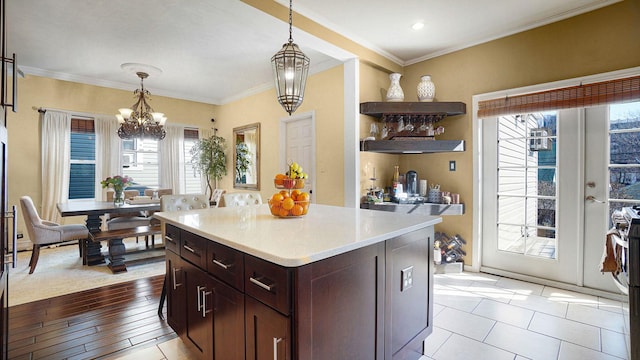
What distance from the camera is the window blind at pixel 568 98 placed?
261 cm

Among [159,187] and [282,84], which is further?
[159,187]

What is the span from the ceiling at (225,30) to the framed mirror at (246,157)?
1285 millimetres

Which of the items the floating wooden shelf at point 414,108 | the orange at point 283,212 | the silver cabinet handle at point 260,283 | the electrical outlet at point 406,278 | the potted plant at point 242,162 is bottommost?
the electrical outlet at point 406,278

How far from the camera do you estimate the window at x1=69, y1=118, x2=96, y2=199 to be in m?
5.04

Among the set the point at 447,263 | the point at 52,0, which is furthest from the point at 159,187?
the point at 447,263

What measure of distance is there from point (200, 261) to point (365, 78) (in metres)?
3.05

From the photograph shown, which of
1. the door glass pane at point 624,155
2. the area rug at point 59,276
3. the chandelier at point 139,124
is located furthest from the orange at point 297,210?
the chandelier at point 139,124

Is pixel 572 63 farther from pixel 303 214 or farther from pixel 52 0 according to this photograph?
pixel 52 0

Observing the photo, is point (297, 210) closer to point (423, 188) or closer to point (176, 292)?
point (176, 292)

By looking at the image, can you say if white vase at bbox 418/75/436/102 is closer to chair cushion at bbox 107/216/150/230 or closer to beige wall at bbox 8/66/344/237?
beige wall at bbox 8/66/344/237

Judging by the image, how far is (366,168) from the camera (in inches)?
150

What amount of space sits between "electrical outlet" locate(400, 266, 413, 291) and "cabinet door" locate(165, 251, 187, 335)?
1.34 metres

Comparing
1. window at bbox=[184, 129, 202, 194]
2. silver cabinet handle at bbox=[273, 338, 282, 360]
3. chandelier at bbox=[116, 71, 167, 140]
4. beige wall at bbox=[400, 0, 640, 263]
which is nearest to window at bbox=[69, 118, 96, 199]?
chandelier at bbox=[116, 71, 167, 140]

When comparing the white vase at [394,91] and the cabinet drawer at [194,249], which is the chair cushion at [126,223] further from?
the white vase at [394,91]
